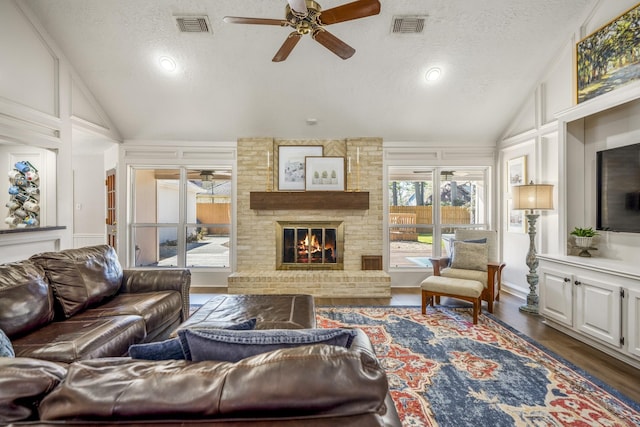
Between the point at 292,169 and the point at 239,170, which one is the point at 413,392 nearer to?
Answer: the point at 292,169


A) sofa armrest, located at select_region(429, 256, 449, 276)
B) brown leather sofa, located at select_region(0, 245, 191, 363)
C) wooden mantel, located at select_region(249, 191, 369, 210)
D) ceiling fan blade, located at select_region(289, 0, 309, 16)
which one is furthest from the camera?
wooden mantel, located at select_region(249, 191, 369, 210)

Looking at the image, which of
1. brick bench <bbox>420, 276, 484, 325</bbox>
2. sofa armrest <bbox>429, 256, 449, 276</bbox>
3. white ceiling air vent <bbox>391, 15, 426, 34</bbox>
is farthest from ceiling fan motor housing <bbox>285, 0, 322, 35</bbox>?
sofa armrest <bbox>429, 256, 449, 276</bbox>

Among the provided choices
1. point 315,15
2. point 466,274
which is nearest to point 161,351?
point 315,15

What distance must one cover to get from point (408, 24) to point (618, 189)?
267cm

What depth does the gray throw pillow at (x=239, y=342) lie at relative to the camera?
3.07ft

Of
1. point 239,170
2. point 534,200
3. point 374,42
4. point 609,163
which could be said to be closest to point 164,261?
point 239,170

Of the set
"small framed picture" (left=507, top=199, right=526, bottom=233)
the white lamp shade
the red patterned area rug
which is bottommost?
the red patterned area rug

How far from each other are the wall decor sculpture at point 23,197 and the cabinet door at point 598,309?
578cm

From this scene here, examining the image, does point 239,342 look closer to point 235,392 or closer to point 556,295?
point 235,392

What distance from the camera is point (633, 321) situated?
7.70ft

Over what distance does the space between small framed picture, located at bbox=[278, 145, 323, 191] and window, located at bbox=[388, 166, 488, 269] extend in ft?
4.68

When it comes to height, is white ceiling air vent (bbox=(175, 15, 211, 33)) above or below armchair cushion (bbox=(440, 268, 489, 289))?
above

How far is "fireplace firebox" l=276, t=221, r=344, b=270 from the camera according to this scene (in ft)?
16.1

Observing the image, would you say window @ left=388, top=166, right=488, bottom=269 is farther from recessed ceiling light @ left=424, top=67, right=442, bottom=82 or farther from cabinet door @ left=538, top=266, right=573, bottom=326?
cabinet door @ left=538, top=266, right=573, bottom=326
